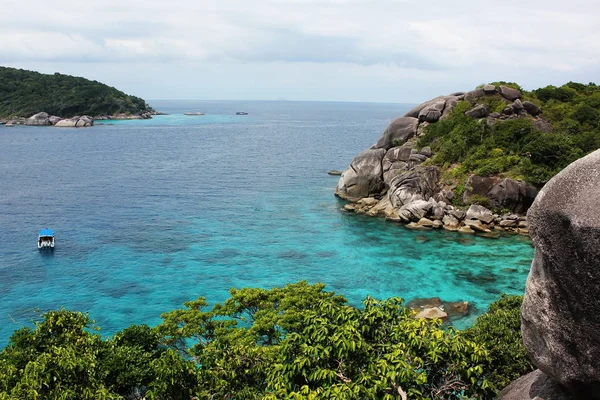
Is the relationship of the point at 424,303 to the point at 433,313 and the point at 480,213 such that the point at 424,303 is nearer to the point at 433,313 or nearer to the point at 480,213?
the point at 433,313

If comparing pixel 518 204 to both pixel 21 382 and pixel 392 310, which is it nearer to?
pixel 392 310

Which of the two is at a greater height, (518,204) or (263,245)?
(518,204)

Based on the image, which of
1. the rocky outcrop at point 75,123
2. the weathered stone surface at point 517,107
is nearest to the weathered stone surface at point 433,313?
the weathered stone surface at point 517,107

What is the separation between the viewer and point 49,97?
182 metres

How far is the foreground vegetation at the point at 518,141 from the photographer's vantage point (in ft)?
187

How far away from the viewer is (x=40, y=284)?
40688mm

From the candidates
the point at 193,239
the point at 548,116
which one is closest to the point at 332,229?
the point at 193,239

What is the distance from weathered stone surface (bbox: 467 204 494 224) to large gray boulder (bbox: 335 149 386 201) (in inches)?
542

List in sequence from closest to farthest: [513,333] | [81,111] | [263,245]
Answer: [513,333]
[263,245]
[81,111]

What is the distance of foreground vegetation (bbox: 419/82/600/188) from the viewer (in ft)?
187

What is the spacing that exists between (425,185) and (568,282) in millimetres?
49975

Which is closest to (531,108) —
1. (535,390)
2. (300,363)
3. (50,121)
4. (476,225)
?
(476,225)

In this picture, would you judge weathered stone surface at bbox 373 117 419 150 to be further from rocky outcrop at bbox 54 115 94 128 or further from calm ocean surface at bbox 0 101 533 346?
rocky outcrop at bbox 54 115 94 128

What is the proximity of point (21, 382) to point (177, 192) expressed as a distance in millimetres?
60095
